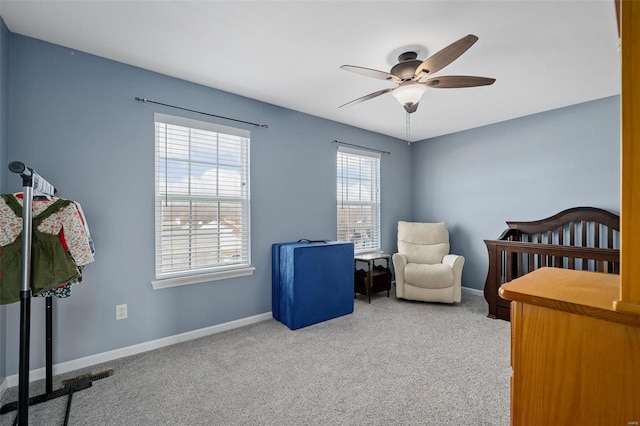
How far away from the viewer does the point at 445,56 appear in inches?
72.0

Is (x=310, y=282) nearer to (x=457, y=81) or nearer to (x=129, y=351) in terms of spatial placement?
(x=129, y=351)

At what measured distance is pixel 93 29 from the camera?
2029 millimetres

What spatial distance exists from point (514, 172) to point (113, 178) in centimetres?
456

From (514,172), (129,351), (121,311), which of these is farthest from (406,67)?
(129,351)

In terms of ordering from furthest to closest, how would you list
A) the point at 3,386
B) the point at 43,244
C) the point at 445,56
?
the point at 3,386
the point at 445,56
the point at 43,244

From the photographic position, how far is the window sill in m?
2.62

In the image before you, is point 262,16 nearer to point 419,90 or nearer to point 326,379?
point 419,90

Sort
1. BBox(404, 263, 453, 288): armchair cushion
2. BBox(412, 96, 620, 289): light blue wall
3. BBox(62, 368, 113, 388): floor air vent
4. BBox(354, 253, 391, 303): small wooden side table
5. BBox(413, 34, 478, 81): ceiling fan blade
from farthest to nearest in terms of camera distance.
→ BBox(354, 253, 391, 303): small wooden side table
BBox(404, 263, 453, 288): armchair cushion
BBox(412, 96, 620, 289): light blue wall
BBox(62, 368, 113, 388): floor air vent
BBox(413, 34, 478, 81): ceiling fan blade

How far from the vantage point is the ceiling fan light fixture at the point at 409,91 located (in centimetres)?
222

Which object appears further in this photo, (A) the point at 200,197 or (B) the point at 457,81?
(A) the point at 200,197

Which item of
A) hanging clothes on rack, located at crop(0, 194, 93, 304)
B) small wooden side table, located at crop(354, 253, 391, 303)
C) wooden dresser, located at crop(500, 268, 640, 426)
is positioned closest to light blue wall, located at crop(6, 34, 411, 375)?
hanging clothes on rack, located at crop(0, 194, 93, 304)

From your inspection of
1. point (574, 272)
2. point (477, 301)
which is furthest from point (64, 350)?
point (477, 301)

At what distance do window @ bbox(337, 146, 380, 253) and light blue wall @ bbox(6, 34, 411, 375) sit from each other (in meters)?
1.18

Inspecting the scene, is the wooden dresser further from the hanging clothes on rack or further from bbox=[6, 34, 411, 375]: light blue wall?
bbox=[6, 34, 411, 375]: light blue wall
